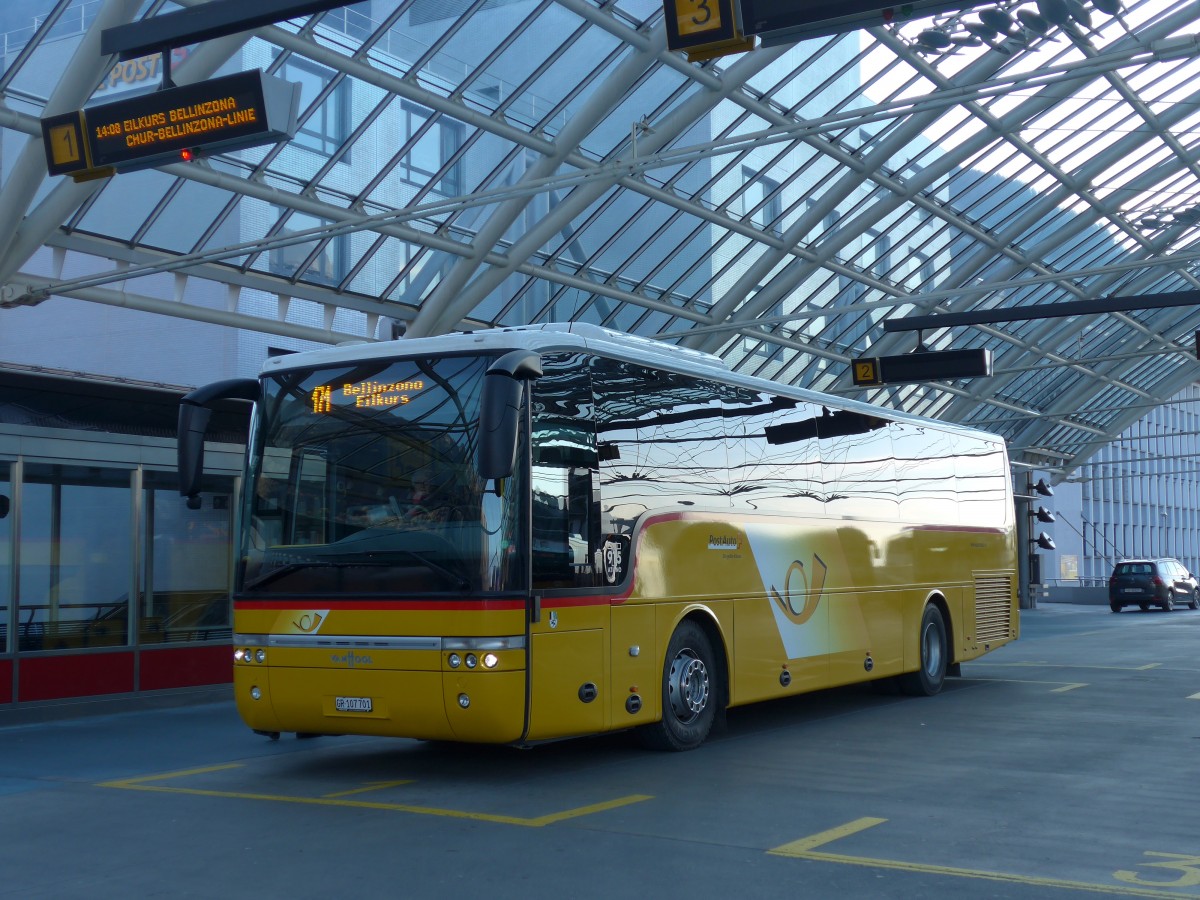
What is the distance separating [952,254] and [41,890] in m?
32.9

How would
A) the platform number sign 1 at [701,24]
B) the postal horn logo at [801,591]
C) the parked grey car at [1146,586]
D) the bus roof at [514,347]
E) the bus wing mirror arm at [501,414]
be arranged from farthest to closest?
the parked grey car at [1146,586] < the postal horn logo at [801,591] < the bus roof at [514,347] < the bus wing mirror arm at [501,414] < the platform number sign 1 at [701,24]

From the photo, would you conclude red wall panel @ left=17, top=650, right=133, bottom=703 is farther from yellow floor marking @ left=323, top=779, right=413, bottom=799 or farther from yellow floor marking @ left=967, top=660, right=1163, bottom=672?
yellow floor marking @ left=967, top=660, right=1163, bottom=672

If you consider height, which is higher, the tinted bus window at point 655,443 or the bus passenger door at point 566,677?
the tinted bus window at point 655,443

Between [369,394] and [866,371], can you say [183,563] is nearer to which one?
[369,394]

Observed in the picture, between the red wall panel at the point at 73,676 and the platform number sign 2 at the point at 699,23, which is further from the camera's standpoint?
the red wall panel at the point at 73,676

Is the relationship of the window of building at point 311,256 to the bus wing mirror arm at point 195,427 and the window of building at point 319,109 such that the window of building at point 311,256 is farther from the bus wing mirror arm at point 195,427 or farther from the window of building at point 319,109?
the bus wing mirror arm at point 195,427

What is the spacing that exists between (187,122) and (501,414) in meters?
3.68

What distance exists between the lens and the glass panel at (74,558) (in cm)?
1388

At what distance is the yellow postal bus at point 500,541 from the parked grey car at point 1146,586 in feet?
122

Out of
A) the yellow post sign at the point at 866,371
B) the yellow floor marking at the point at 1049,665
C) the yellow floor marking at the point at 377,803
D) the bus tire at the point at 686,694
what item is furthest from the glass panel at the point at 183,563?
the yellow post sign at the point at 866,371

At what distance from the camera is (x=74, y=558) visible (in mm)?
14375

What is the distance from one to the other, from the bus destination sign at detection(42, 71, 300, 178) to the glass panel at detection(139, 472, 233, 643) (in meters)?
5.22

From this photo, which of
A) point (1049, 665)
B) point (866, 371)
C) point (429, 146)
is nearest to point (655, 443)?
point (1049, 665)

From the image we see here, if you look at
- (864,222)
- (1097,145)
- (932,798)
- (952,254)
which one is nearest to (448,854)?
(932,798)
